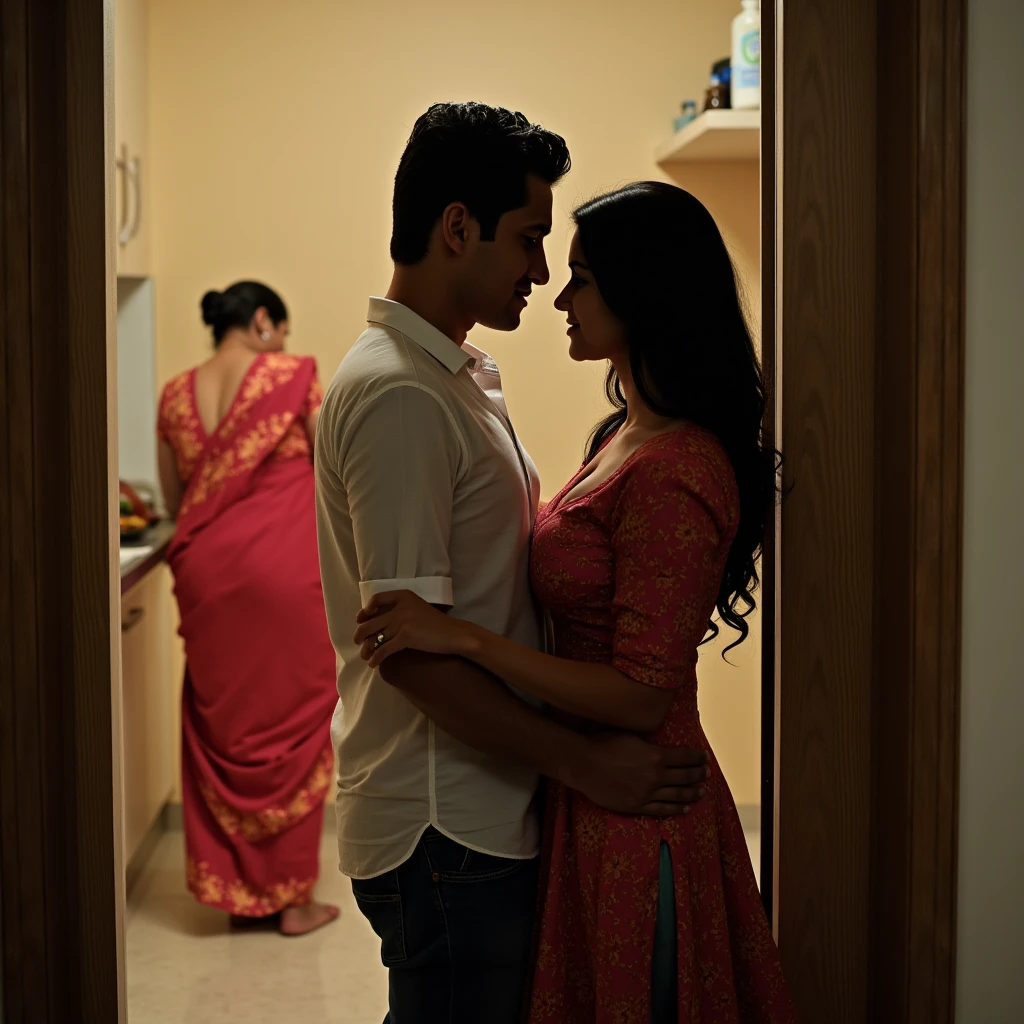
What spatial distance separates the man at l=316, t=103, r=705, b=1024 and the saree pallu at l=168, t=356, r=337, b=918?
158cm

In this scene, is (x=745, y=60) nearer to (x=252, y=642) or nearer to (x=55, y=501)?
(x=252, y=642)

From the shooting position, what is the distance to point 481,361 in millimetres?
1428

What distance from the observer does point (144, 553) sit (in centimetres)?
286

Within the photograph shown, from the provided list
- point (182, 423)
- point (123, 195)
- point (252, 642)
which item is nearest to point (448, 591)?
point (252, 642)

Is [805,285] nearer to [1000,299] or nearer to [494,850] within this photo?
[1000,299]

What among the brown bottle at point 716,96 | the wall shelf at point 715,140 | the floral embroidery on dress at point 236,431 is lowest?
the floral embroidery on dress at point 236,431

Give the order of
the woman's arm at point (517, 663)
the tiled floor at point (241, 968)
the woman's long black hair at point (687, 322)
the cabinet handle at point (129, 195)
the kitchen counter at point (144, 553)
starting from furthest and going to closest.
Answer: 1. the cabinet handle at point (129, 195)
2. the kitchen counter at point (144, 553)
3. the tiled floor at point (241, 968)
4. the woman's long black hair at point (687, 322)
5. the woman's arm at point (517, 663)

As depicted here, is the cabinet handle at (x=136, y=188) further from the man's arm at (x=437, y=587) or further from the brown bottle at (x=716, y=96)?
the man's arm at (x=437, y=587)

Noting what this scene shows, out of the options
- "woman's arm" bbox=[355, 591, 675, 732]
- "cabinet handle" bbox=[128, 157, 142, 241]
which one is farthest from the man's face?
"cabinet handle" bbox=[128, 157, 142, 241]

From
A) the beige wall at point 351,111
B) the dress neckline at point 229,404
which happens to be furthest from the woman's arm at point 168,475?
the beige wall at point 351,111

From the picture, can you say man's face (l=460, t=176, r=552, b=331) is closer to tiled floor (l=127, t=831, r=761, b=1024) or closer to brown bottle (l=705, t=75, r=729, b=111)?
tiled floor (l=127, t=831, r=761, b=1024)

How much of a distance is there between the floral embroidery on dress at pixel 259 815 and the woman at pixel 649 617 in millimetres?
1730

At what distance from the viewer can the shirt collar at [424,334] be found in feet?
4.14

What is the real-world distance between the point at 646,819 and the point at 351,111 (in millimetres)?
2565
